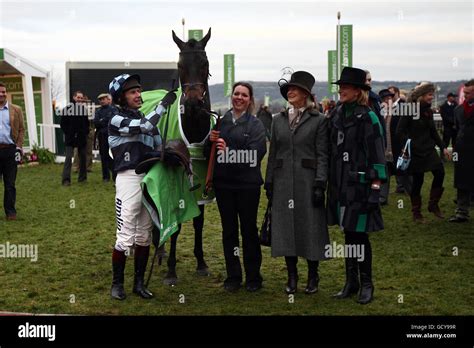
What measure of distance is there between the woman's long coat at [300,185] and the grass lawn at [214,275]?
1.68 feet

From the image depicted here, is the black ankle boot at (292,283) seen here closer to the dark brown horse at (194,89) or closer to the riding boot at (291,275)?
the riding boot at (291,275)

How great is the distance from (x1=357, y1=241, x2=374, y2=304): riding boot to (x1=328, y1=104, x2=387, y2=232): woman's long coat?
30 centimetres

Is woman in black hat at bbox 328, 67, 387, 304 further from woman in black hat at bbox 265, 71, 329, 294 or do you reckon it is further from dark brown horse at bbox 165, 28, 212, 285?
dark brown horse at bbox 165, 28, 212, 285

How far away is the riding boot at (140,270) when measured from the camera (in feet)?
22.6

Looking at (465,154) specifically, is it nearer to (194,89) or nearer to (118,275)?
(194,89)

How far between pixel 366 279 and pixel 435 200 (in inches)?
196

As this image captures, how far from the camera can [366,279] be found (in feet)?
22.0

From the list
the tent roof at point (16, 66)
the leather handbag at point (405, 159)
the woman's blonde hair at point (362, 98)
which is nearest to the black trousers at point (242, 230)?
the woman's blonde hair at point (362, 98)

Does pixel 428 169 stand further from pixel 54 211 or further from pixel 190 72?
pixel 54 211

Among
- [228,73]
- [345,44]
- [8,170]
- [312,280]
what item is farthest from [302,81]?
[228,73]

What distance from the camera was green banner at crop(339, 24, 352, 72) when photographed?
2173 cm

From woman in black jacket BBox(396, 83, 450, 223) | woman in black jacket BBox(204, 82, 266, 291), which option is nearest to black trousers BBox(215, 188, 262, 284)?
woman in black jacket BBox(204, 82, 266, 291)
